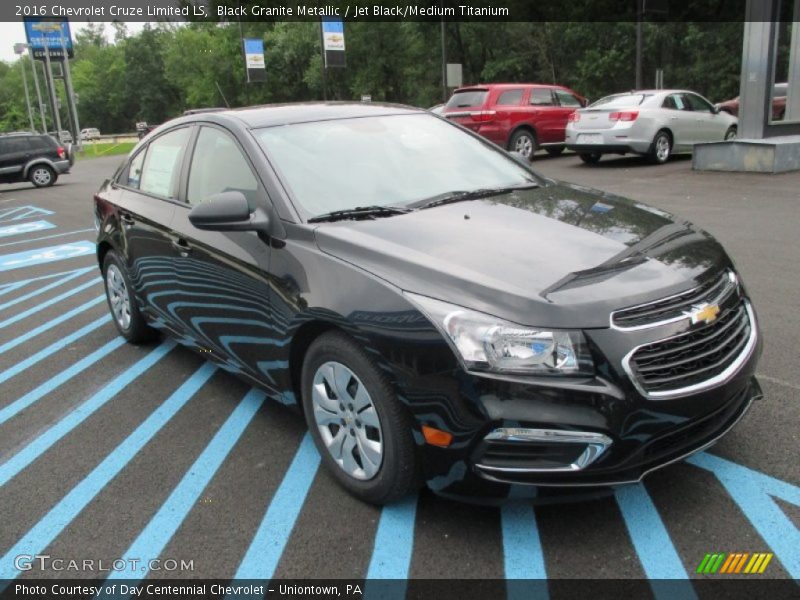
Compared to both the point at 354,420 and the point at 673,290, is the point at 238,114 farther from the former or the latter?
the point at 673,290

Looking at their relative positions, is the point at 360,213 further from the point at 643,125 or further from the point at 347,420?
the point at 643,125

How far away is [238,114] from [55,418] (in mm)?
2054

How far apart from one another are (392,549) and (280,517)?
547mm

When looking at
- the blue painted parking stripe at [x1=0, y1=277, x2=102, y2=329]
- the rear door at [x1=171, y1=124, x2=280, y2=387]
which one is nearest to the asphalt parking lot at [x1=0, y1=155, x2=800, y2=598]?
the rear door at [x1=171, y1=124, x2=280, y2=387]

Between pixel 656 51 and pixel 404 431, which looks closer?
pixel 404 431

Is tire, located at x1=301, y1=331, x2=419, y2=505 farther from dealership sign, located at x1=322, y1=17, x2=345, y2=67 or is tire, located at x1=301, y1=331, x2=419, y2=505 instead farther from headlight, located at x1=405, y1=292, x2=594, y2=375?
dealership sign, located at x1=322, y1=17, x2=345, y2=67

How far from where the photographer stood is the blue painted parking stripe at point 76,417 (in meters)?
3.70

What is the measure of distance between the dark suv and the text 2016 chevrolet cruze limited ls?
64.9 ft

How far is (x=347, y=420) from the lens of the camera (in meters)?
3.03

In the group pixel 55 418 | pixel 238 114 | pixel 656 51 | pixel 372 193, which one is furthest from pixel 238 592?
pixel 656 51

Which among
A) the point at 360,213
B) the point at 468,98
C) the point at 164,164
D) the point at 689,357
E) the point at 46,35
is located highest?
the point at 46,35

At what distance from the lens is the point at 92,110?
108125mm

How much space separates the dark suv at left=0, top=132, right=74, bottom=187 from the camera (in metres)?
21.1

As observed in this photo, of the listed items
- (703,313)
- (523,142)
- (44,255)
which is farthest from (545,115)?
(703,313)
